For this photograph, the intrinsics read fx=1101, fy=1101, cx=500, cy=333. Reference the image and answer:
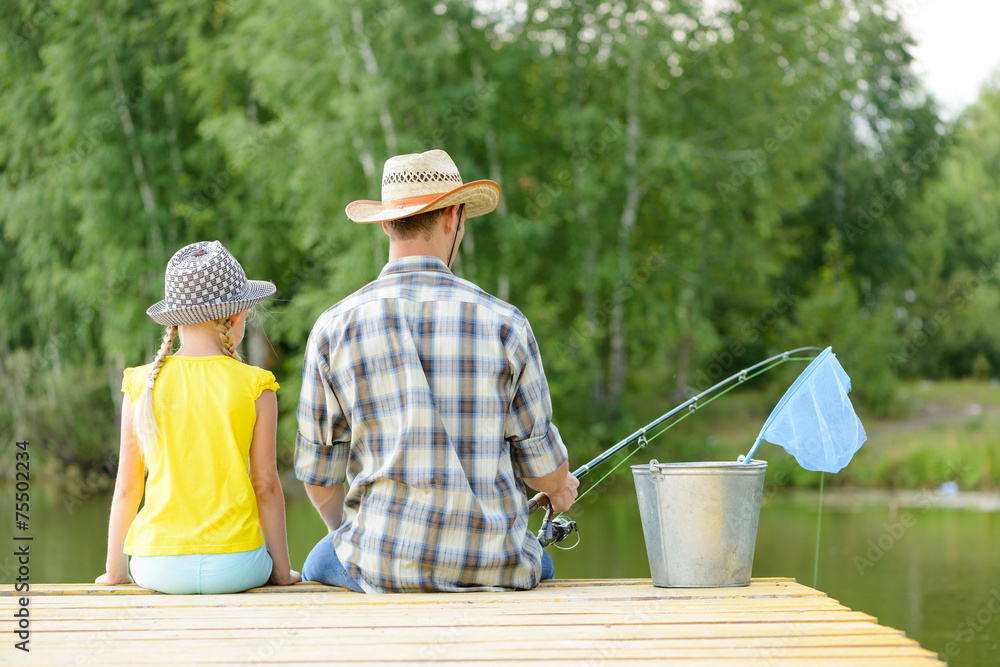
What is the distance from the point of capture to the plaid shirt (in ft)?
7.47

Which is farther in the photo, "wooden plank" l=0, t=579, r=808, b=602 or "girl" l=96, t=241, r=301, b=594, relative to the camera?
"girl" l=96, t=241, r=301, b=594

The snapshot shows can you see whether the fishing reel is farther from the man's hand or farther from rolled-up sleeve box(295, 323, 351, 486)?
rolled-up sleeve box(295, 323, 351, 486)

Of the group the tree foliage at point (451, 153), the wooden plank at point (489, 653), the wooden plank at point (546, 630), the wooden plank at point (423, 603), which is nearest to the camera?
the wooden plank at point (489, 653)

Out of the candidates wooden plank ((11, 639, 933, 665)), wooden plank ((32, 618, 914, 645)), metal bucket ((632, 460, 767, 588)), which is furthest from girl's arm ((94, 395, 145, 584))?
metal bucket ((632, 460, 767, 588))

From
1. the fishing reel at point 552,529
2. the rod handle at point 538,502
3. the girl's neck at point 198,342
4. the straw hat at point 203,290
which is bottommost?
the fishing reel at point 552,529

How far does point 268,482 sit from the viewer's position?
2.54m

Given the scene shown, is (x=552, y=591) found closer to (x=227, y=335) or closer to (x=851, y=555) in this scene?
(x=227, y=335)

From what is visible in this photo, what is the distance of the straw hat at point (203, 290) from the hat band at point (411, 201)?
36 cm

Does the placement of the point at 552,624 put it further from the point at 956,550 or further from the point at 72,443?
the point at 72,443

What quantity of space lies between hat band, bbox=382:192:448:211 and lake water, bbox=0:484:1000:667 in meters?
3.22

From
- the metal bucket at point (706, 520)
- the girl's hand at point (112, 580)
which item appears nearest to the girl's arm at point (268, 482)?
the girl's hand at point (112, 580)

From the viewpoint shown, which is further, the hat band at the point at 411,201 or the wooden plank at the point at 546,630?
the hat band at the point at 411,201

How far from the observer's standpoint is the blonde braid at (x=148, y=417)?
2.41m

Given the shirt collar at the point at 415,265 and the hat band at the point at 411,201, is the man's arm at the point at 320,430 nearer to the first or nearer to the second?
the shirt collar at the point at 415,265
